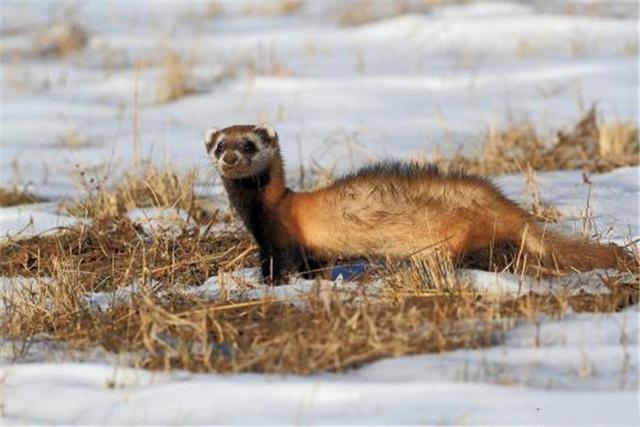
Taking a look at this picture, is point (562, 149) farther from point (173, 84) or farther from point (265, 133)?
point (173, 84)

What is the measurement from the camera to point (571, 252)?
572 centimetres

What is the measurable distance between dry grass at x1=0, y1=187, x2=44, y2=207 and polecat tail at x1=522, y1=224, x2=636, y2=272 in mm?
4282

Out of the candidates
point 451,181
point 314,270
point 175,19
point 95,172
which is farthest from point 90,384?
point 175,19

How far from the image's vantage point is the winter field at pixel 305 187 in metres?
4.27

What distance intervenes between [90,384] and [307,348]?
803 mm

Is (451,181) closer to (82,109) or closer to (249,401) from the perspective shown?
(249,401)

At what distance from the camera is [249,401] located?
4168 mm

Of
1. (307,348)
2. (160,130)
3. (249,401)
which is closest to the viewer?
(249,401)

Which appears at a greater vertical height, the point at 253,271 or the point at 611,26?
the point at 611,26

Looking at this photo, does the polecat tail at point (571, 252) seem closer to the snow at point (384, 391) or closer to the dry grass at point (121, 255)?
the snow at point (384, 391)

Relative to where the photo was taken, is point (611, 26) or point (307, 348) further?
point (611, 26)

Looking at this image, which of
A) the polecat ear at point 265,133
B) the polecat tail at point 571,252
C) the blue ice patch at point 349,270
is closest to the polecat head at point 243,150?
the polecat ear at point 265,133

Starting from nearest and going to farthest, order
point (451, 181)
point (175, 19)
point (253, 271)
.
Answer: point (451, 181) < point (253, 271) < point (175, 19)

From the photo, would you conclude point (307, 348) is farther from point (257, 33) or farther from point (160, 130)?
point (257, 33)
